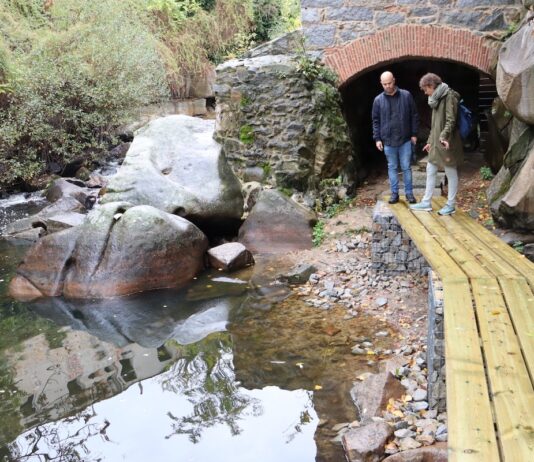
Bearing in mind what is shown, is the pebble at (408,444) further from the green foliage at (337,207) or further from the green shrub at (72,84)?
the green shrub at (72,84)

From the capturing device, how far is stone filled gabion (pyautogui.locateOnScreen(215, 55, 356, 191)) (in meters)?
9.61

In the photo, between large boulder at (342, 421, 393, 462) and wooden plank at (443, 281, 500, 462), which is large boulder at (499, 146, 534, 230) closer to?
wooden plank at (443, 281, 500, 462)

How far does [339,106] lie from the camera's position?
33.0ft

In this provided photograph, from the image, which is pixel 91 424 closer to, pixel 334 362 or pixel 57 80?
pixel 334 362

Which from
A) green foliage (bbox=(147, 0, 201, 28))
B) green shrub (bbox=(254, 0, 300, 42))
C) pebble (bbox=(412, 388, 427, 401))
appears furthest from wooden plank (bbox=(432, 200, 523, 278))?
green foliage (bbox=(147, 0, 201, 28))

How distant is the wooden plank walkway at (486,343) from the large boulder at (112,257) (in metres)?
3.32

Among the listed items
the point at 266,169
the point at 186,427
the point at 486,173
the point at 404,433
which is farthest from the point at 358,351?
the point at 486,173

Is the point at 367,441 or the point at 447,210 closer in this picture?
the point at 367,441

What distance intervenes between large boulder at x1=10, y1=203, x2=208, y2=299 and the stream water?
24cm

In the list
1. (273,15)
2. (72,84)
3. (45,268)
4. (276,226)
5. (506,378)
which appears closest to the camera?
(506,378)

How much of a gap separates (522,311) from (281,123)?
637cm

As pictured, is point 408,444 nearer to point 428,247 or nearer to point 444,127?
point 428,247

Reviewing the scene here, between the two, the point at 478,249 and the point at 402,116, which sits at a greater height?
the point at 402,116

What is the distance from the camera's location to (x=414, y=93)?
42.6 feet
